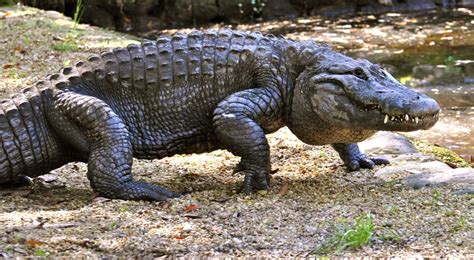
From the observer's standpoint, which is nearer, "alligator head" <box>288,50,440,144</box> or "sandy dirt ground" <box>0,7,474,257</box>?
"sandy dirt ground" <box>0,7,474,257</box>

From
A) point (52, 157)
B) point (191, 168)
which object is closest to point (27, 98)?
point (52, 157)

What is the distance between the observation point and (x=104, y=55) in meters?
5.21

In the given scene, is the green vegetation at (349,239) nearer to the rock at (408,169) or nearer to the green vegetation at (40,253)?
the green vegetation at (40,253)

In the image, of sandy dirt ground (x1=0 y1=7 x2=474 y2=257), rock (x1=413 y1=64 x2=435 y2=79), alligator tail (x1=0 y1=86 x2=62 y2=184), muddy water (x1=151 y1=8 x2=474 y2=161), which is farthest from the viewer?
rock (x1=413 y1=64 x2=435 y2=79)

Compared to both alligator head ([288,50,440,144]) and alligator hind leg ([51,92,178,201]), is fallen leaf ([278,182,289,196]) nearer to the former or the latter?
alligator head ([288,50,440,144])

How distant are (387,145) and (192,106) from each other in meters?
2.00

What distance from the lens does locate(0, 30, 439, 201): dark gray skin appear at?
484cm

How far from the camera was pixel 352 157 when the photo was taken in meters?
5.61

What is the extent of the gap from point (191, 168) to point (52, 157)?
121cm

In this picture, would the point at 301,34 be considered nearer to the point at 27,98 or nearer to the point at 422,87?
the point at 422,87

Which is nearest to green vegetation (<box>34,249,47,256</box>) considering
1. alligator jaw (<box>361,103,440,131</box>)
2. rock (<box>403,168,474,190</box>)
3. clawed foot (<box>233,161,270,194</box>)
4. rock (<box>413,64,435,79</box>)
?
clawed foot (<box>233,161,270,194</box>)

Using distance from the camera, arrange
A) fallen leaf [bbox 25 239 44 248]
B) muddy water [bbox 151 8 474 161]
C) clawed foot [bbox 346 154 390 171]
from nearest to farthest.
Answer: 1. fallen leaf [bbox 25 239 44 248]
2. clawed foot [bbox 346 154 390 171]
3. muddy water [bbox 151 8 474 161]

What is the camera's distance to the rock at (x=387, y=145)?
620 centimetres

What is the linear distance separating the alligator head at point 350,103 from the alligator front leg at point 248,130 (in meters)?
0.26
